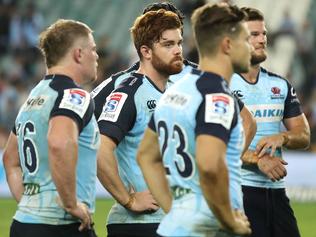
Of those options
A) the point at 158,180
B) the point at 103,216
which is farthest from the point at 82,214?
the point at 103,216

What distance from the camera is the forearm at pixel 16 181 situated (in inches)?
269

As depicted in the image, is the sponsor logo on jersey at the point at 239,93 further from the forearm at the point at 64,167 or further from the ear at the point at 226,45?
the ear at the point at 226,45

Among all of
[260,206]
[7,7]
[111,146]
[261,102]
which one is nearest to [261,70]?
[261,102]

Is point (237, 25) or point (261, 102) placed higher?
point (237, 25)

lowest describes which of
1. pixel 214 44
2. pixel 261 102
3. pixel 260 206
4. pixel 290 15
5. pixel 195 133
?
pixel 290 15

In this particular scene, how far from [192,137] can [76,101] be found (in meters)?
0.97

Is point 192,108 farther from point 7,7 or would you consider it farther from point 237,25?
point 7,7

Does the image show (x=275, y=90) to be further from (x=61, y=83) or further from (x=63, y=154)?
(x=63, y=154)

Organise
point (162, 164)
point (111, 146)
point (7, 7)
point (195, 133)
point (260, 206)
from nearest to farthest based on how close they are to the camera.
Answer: point (195, 133) < point (162, 164) < point (111, 146) < point (260, 206) < point (7, 7)

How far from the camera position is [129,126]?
23.5 ft

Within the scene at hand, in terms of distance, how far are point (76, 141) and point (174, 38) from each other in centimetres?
142

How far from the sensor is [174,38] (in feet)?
23.7

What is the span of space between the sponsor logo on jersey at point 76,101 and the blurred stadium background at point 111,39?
Result: 11.6m

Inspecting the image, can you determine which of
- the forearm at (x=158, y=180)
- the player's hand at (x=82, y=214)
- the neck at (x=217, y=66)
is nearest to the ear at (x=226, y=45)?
the neck at (x=217, y=66)
